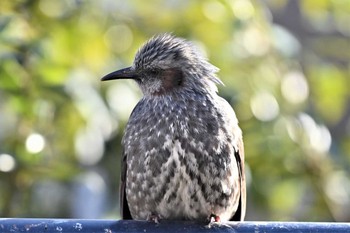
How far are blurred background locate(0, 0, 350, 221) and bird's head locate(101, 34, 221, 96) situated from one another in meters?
0.56

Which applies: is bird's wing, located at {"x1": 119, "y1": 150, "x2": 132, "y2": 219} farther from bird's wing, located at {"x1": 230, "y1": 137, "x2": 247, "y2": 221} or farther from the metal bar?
the metal bar

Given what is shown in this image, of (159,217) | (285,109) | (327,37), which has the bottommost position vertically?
(159,217)

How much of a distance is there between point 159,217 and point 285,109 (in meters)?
1.74

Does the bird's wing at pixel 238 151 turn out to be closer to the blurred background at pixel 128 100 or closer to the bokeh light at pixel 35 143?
the blurred background at pixel 128 100

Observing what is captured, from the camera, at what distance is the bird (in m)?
4.73

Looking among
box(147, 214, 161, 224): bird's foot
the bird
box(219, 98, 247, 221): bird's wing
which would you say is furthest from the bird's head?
box(147, 214, 161, 224): bird's foot

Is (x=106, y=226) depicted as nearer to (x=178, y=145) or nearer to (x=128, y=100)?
(x=178, y=145)

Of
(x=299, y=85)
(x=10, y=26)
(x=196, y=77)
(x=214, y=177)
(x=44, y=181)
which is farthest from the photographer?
(x=299, y=85)

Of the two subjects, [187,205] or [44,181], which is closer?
[187,205]

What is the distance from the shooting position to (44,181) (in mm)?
5898

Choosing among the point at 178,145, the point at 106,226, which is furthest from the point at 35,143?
the point at 106,226

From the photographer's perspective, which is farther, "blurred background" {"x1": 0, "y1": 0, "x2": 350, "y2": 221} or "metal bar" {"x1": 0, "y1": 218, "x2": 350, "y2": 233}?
"blurred background" {"x1": 0, "y1": 0, "x2": 350, "y2": 221}

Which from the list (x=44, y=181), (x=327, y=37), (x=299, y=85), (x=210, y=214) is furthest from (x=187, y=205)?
(x=327, y=37)

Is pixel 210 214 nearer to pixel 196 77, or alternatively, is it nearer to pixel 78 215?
pixel 196 77
